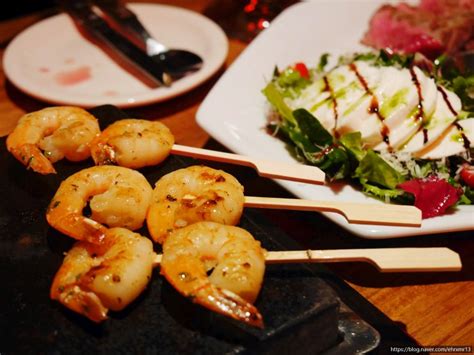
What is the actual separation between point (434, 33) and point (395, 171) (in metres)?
1.35

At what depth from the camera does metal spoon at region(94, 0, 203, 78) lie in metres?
3.30

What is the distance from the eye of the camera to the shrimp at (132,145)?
1.98 metres

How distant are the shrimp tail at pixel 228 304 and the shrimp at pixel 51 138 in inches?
33.2

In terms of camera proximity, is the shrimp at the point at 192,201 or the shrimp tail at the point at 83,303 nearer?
the shrimp tail at the point at 83,303

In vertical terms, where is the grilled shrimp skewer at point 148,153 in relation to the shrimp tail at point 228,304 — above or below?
below

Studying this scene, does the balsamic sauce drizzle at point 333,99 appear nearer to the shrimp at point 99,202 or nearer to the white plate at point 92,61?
the white plate at point 92,61

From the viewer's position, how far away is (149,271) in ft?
5.17

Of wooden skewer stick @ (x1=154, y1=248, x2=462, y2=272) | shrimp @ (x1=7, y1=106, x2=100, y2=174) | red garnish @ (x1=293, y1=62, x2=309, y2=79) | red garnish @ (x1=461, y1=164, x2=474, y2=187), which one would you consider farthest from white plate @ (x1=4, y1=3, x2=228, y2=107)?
wooden skewer stick @ (x1=154, y1=248, x2=462, y2=272)

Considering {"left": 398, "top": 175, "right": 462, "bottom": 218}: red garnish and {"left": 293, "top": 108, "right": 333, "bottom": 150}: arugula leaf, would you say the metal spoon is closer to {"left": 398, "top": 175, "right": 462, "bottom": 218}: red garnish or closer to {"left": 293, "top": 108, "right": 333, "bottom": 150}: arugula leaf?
{"left": 293, "top": 108, "right": 333, "bottom": 150}: arugula leaf

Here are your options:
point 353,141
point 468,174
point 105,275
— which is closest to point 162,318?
point 105,275

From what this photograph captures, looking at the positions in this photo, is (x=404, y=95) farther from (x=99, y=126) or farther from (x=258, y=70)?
(x=99, y=126)

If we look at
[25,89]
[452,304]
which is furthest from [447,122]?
[25,89]

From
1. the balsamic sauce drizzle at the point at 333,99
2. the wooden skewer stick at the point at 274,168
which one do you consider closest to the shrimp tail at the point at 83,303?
the wooden skewer stick at the point at 274,168

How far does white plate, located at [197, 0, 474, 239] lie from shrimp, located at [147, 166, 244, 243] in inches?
19.0
